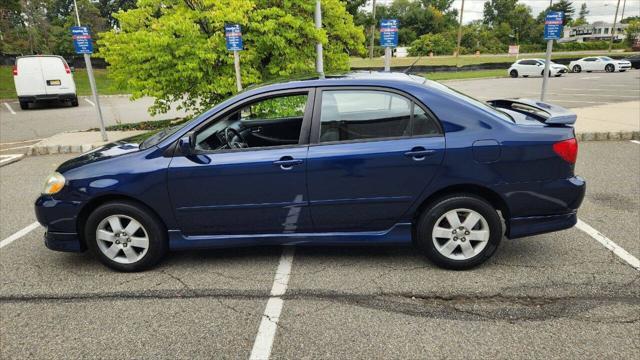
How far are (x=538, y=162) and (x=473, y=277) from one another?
1.02 m

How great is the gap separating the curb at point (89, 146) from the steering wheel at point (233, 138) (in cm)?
612

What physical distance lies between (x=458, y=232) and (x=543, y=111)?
1.36 m

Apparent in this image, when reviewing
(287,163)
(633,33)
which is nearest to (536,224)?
(287,163)

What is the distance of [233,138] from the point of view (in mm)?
3953

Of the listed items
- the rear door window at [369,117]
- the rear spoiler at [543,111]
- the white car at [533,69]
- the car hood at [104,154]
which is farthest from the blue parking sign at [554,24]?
the white car at [533,69]

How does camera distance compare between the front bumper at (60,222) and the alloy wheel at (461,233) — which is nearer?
the alloy wheel at (461,233)

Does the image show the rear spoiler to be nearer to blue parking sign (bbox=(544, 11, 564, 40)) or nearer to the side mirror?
the side mirror

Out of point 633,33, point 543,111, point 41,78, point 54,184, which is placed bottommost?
point 54,184

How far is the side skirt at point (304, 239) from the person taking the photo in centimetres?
364

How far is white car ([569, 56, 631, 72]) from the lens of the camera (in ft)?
103

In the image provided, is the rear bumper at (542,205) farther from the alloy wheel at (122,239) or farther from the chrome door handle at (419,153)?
the alloy wheel at (122,239)

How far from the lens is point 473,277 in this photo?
354 cm

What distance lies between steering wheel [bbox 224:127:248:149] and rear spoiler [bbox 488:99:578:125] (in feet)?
8.22

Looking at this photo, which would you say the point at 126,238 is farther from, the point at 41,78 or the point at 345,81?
the point at 41,78
